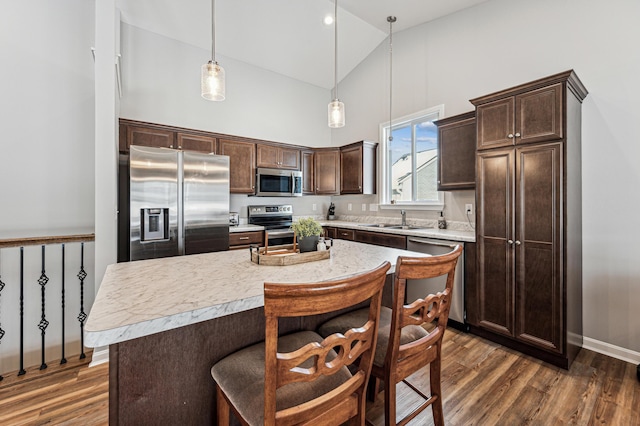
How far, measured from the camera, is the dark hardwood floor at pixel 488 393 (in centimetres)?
171

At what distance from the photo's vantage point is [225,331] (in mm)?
1212

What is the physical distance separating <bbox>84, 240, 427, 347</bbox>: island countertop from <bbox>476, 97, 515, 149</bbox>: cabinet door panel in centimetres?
162

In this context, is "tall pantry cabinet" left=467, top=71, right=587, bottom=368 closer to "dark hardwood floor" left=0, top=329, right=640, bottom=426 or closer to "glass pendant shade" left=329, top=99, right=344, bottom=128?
"dark hardwood floor" left=0, top=329, right=640, bottom=426

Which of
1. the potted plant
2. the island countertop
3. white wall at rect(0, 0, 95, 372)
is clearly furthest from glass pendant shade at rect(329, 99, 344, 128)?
white wall at rect(0, 0, 95, 372)

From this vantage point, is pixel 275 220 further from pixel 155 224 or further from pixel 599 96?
pixel 599 96

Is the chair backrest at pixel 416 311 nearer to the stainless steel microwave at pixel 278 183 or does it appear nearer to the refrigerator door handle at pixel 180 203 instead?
the refrigerator door handle at pixel 180 203

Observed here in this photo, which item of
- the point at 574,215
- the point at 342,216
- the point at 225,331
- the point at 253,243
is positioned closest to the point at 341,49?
the point at 342,216

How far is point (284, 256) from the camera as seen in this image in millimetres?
1576

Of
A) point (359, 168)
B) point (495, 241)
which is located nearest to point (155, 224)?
point (359, 168)

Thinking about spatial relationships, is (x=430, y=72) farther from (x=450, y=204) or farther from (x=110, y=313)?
(x=110, y=313)

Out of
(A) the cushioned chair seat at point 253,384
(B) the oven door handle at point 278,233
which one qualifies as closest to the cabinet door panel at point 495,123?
(A) the cushioned chair seat at point 253,384

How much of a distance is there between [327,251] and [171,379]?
99 centimetres

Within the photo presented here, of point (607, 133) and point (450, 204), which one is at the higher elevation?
point (607, 133)

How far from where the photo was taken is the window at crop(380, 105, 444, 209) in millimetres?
3834
